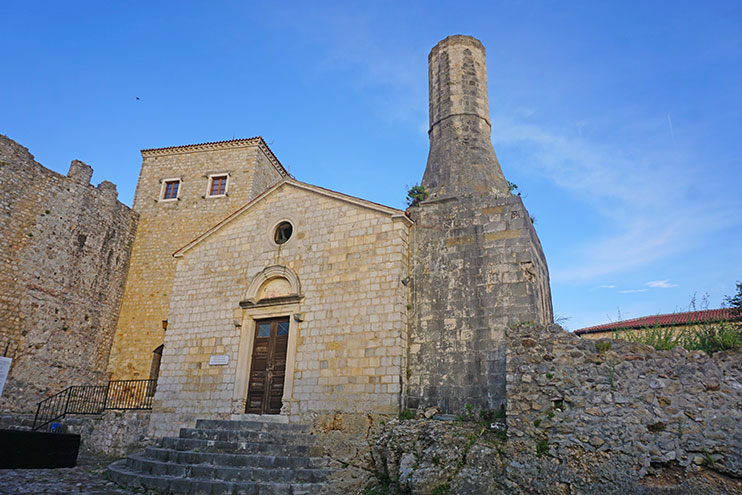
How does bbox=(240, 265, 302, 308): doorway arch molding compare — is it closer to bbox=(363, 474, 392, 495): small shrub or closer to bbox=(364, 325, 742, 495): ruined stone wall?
bbox=(363, 474, 392, 495): small shrub

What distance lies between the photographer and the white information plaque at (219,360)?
11.5 metres

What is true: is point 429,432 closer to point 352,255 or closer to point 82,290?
point 352,255

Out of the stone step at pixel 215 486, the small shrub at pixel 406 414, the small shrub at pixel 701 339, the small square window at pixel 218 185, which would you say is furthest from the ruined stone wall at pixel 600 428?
the small square window at pixel 218 185

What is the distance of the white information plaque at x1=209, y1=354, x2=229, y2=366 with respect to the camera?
37.7 ft

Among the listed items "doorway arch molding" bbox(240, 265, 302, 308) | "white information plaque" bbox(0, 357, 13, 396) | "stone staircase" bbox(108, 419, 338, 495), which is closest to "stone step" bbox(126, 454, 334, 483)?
"stone staircase" bbox(108, 419, 338, 495)

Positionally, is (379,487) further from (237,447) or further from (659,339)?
(659,339)

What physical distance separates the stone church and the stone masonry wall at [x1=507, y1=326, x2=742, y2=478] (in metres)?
2.11

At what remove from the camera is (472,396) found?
8930mm

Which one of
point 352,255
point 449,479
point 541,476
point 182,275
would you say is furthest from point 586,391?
point 182,275

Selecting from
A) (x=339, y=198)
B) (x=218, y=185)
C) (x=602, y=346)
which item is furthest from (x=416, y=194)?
(x=218, y=185)

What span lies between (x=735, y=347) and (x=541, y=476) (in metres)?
3.03

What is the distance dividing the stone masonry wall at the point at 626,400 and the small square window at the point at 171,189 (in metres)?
18.9

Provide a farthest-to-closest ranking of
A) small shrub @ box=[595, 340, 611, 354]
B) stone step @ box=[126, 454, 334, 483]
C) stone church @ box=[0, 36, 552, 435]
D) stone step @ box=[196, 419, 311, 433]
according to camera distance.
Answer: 1. stone step @ box=[196, 419, 311, 433]
2. stone church @ box=[0, 36, 552, 435]
3. stone step @ box=[126, 454, 334, 483]
4. small shrub @ box=[595, 340, 611, 354]

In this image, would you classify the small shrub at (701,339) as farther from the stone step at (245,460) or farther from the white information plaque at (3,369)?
the white information plaque at (3,369)
